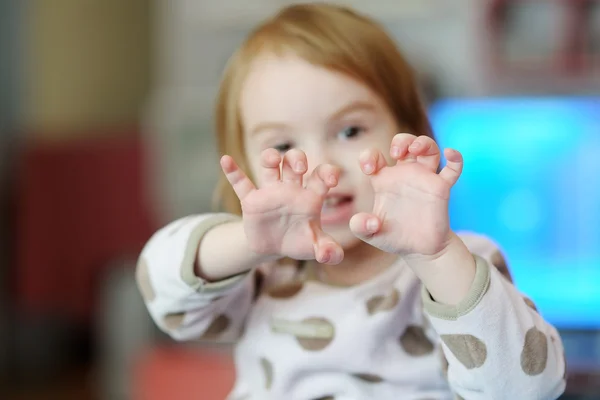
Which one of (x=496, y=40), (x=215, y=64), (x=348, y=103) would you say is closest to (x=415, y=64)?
(x=496, y=40)

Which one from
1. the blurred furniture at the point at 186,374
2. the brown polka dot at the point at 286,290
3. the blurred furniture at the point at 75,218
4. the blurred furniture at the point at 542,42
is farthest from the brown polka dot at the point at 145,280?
the blurred furniture at the point at 75,218

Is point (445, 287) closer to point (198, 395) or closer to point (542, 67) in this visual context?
point (198, 395)

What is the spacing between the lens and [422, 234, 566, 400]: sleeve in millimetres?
521

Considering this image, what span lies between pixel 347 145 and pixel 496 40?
3.29 ft

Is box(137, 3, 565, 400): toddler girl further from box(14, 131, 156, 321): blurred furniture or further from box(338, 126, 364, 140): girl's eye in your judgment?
box(14, 131, 156, 321): blurred furniture

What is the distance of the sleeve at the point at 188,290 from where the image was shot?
2.08 feet

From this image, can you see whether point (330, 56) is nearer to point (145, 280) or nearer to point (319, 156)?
point (319, 156)

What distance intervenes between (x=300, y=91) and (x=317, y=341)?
0.65 ft

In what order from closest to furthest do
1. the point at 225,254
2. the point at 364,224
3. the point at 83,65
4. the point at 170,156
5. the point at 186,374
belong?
1. the point at 364,224
2. the point at 225,254
3. the point at 186,374
4. the point at 170,156
5. the point at 83,65

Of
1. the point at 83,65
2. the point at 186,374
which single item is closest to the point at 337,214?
the point at 186,374

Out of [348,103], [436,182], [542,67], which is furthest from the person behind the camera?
[542,67]

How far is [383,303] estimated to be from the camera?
65 cm

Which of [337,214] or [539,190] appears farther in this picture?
[539,190]

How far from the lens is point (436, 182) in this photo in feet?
1.65
